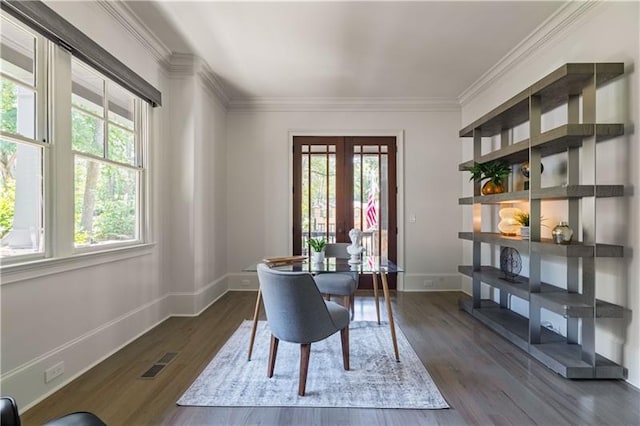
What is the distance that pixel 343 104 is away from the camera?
15.1ft

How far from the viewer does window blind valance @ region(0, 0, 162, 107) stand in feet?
5.71

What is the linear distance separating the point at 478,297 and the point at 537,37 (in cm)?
269

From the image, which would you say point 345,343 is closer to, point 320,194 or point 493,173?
point 493,173

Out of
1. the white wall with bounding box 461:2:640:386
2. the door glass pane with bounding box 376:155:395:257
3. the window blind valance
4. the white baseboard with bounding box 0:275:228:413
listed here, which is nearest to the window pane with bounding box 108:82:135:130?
the window blind valance

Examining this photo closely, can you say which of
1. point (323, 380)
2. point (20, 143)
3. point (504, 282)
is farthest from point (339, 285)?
point (20, 143)

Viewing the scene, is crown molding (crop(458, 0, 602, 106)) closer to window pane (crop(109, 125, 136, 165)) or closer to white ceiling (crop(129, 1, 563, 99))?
white ceiling (crop(129, 1, 563, 99))

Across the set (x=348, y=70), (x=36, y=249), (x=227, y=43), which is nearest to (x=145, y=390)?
(x=36, y=249)

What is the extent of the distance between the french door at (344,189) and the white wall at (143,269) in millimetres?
1187

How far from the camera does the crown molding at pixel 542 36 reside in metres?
2.48

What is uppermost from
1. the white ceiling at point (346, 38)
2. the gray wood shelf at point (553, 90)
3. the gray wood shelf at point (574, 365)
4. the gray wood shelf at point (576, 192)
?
the white ceiling at point (346, 38)

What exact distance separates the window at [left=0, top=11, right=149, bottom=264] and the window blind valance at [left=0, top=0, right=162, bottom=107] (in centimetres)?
7

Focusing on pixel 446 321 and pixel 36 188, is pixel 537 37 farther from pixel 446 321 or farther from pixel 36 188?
pixel 36 188

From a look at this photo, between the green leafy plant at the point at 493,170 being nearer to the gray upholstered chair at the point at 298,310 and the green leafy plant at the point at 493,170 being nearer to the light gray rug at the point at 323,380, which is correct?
the light gray rug at the point at 323,380

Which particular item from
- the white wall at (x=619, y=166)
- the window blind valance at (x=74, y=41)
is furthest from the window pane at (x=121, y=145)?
the white wall at (x=619, y=166)
